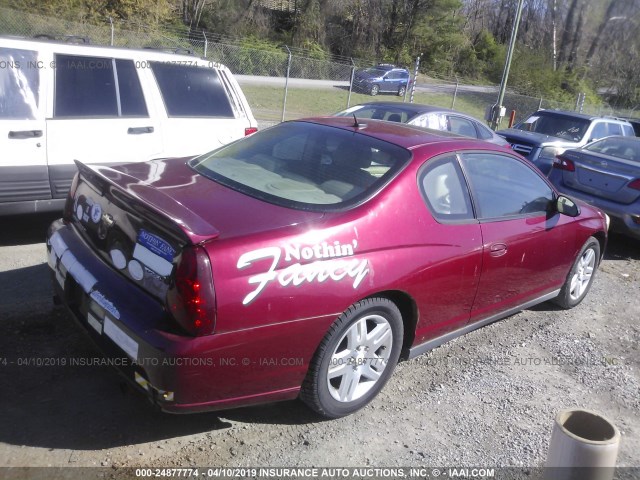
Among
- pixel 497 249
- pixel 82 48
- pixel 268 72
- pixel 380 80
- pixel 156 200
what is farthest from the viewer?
pixel 380 80

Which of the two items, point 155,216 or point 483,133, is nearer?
point 155,216

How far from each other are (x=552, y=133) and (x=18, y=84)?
9.50 meters

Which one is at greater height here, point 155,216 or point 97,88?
point 97,88

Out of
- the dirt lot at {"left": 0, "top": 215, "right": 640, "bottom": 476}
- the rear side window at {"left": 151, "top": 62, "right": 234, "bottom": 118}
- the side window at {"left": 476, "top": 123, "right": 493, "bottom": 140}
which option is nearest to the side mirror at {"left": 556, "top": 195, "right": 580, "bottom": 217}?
the dirt lot at {"left": 0, "top": 215, "right": 640, "bottom": 476}

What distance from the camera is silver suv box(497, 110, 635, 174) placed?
405 inches

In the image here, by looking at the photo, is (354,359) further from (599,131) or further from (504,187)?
(599,131)

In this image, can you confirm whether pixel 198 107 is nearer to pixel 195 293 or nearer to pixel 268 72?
pixel 195 293

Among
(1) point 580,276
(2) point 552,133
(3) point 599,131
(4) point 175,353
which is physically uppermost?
(3) point 599,131

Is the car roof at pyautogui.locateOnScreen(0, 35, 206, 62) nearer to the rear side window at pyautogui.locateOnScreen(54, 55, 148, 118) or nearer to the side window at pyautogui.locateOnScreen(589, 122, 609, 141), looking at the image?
the rear side window at pyautogui.locateOnScreen(54, 55, 148, 118)

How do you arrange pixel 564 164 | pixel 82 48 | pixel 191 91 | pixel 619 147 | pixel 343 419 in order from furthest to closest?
1. pixel 619 147
2. pixel 564 164
3. pixel 191 91
4. pixel 82 48
5. pixel 343 419

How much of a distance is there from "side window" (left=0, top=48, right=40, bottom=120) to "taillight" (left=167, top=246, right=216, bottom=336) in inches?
130

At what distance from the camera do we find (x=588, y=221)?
16.5 ft

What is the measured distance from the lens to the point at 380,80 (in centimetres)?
2889

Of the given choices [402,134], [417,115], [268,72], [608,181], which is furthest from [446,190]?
[268,72]
